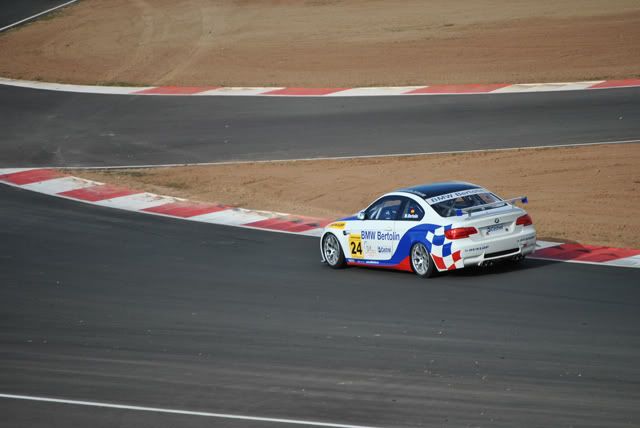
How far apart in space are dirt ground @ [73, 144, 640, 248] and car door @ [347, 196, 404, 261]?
3.23 metres

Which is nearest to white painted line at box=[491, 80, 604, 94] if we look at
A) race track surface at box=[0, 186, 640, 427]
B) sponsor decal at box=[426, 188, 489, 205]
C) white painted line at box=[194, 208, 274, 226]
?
white painted line at box=[194, 208, 274, 226]

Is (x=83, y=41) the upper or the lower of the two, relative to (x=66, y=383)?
upper

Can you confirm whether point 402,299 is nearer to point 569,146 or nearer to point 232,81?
point 569,146

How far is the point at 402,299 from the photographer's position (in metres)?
14.8

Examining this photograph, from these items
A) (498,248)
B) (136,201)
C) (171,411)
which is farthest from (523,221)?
(136,201)

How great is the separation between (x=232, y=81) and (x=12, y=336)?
21329 millimetres

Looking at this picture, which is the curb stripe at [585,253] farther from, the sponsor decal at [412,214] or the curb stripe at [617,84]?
the curb stripe at [617,84]

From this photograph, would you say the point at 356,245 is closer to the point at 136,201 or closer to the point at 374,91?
the point at 136,201

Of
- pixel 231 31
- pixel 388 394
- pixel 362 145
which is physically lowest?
pixel 388 394

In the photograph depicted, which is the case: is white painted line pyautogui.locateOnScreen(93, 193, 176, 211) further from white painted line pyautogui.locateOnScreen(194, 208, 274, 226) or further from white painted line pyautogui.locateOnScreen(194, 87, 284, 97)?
white painted line pyautogui.locateOnScreen(194, 87, 284, 97)

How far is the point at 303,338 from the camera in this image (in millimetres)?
13031

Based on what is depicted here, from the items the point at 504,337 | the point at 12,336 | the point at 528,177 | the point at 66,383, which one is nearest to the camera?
the point at 66,383

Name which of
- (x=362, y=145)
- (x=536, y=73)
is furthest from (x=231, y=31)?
(x=362, y=145)

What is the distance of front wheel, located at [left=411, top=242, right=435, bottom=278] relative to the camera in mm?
15883
